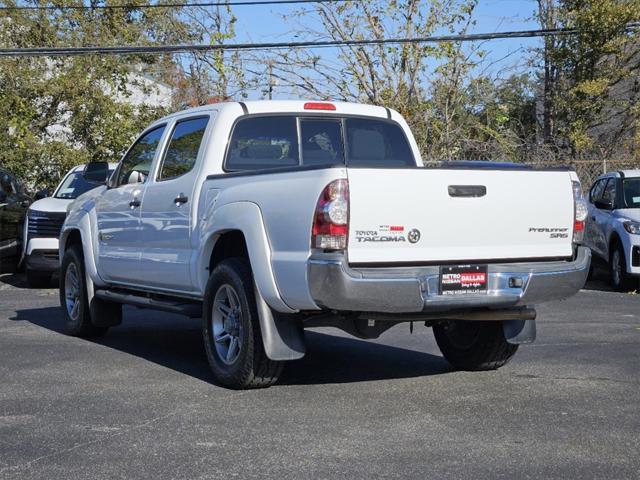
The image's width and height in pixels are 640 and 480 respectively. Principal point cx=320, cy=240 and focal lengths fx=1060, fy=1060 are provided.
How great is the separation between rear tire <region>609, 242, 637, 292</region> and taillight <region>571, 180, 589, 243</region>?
26.6 feet

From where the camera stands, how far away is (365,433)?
Answer: 5.98m

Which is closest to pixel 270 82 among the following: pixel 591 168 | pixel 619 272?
pixel 591 168

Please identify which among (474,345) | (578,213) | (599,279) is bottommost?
(599,279)

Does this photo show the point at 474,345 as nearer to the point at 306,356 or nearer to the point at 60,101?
the point at 306,356

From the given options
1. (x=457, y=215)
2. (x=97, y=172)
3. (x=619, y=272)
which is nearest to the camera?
(x=457, y=215)

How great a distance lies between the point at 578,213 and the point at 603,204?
853cm

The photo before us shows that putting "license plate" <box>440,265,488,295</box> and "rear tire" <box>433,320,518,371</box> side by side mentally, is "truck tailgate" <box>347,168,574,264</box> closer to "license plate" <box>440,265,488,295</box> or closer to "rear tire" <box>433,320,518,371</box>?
"license plate" <box>440,265,488,295</box>

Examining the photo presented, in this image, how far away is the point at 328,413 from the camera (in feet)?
21.4

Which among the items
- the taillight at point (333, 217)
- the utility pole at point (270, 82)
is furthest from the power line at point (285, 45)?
the taillight at point (333, 217)

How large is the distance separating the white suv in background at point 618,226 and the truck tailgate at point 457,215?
8.27 metres

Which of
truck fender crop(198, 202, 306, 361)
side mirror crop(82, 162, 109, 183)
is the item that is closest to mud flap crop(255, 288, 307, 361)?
truck fender crop(198, 202, 306, 361)

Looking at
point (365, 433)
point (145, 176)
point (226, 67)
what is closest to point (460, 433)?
point (365, 433)

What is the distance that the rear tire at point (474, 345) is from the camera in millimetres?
7977

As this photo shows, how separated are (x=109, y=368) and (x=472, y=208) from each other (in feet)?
10.7
